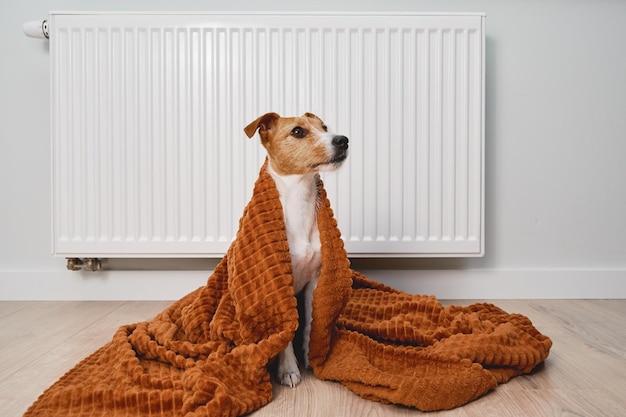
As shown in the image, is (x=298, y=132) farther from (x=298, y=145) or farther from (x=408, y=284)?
(x=408, y=284)

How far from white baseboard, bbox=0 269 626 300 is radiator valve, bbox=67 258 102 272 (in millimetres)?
47

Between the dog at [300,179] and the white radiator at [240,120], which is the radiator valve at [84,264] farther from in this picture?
the dog at [300,179]

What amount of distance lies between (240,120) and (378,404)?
1.05 meters

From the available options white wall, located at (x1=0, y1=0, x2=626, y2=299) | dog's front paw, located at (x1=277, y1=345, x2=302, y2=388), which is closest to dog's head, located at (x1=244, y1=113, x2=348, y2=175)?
dog's front paw, located at (x1=277, y1=345, x2=302, y2=388)

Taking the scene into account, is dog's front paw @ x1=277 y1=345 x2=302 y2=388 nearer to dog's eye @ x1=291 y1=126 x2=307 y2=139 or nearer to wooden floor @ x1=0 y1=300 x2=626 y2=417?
wooden floor @ x1=0 y1=300 x2=626 y2=417

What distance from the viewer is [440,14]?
5.17 feet

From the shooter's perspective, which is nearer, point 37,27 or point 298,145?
point 298,145

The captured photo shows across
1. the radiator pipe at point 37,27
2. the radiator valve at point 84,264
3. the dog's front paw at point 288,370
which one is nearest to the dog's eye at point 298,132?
the dog's front paw at point 288,370

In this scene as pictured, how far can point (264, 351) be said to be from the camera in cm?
88

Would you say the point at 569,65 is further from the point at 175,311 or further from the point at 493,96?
the point at 175,311

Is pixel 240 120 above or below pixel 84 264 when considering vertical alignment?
above

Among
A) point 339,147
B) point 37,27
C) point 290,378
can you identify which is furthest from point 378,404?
point 37,27

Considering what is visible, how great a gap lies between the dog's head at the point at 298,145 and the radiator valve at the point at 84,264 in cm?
101

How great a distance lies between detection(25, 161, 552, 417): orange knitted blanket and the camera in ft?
2.56
